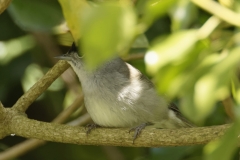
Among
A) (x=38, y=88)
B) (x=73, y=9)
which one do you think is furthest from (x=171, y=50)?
(x=38, y=88)

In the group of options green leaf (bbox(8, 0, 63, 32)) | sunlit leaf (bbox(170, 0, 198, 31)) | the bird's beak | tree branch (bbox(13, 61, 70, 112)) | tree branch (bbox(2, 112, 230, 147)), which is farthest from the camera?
the bird's beak

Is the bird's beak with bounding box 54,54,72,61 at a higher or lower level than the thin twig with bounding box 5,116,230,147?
higher

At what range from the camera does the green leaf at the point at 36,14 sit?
298 centimetres

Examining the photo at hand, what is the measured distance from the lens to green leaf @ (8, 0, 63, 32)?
9.79 feet

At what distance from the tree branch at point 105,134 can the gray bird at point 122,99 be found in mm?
477

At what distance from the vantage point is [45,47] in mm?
3594

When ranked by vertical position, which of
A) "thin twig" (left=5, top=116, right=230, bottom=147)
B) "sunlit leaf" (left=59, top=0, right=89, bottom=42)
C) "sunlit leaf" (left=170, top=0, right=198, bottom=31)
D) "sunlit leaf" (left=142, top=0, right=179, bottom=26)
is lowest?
"thin twig" (left=5, top=116, right=230, bottom=147)

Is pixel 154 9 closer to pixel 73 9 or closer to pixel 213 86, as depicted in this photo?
pixel 213 86

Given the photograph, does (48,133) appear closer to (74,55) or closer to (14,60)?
(74,55)

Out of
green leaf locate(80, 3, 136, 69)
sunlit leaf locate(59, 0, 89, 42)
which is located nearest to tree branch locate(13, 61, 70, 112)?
sunlit leaf locate(59, 0, 89, 42)

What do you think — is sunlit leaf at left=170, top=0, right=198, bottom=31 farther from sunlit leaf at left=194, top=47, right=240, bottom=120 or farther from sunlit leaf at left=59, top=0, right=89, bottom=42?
sunlit leaf at left=59, top=0, right=89, bottom=42

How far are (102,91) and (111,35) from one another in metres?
2.41

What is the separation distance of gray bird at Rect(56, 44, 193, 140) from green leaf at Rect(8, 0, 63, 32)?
22 centimetres

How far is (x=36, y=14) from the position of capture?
310 cm
